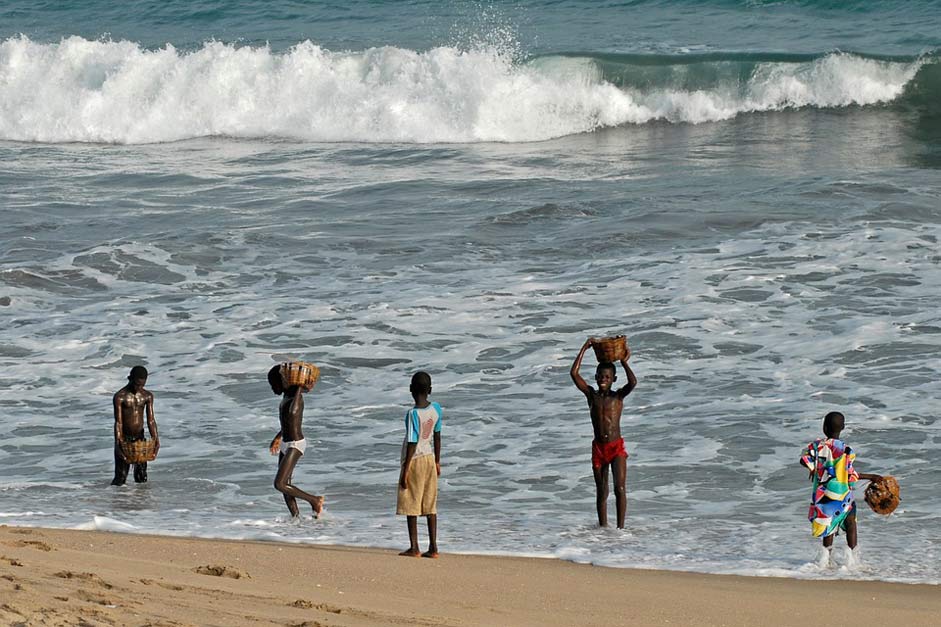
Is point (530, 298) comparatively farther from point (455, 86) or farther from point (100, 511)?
point (455, 86)

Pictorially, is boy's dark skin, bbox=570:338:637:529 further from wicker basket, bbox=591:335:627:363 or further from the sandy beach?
the sandy beach

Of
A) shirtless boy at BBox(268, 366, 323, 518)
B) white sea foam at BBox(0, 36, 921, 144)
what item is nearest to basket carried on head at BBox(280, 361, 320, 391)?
shirtless boy at BBox(268, 366, 323, 518)

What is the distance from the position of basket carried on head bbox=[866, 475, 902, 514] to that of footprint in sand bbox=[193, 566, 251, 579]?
11.2 feet

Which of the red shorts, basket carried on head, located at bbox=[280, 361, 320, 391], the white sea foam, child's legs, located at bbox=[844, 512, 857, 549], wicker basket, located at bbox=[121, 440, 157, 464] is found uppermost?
the white sea foam

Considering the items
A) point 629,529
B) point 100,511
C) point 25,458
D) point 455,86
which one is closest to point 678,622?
point 629,529

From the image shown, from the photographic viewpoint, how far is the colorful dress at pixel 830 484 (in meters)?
7.81

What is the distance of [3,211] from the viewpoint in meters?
20.0

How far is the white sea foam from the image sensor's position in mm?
26938

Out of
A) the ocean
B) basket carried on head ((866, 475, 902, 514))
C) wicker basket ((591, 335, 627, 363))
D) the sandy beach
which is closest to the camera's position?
the sandy beach

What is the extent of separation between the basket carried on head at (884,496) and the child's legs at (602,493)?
66.5 inches

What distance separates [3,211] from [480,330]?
9338 mm

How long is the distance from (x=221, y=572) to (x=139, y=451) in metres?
2.97

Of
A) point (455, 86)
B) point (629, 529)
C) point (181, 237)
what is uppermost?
point (455, 86)

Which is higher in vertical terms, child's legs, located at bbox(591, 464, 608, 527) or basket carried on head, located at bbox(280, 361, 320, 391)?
basket carried on head, located at bbox(280, 361, 320, 391)
